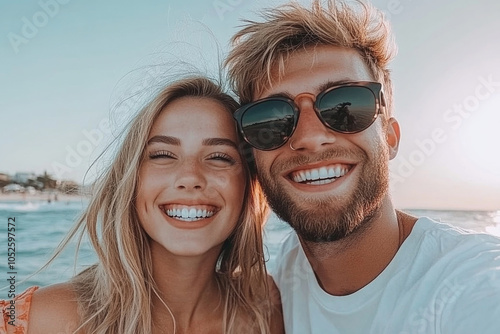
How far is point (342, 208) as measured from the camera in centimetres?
275

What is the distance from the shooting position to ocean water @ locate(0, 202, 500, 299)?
9.43 m

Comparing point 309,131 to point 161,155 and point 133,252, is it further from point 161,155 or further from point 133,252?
point 133,252

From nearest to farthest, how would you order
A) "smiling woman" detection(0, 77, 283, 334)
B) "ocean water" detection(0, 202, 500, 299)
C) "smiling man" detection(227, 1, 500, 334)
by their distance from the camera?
"smiling man" detection(227, 1, 500, 334) → "smiling woman" detection(0, 77, 283, 334) → "ocean water" detection(0, 202, 500, 299)

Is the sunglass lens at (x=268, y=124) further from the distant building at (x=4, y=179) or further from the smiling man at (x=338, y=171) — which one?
the distant building at (x=4, y=179)

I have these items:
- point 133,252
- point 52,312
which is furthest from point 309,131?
point 52,312

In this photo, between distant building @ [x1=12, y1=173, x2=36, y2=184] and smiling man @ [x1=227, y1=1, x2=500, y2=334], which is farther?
distant building @ [x1=12, y1=173, x2=36, y2=184]

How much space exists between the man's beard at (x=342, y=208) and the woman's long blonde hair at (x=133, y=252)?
570 millimetres

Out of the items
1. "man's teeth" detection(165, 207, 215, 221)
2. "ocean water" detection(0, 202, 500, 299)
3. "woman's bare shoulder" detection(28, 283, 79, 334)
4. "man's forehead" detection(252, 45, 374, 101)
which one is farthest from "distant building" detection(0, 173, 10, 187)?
"man's forehead" detection(252, 45, 374, 101)

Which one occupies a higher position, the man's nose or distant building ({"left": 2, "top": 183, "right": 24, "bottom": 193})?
the man's nose

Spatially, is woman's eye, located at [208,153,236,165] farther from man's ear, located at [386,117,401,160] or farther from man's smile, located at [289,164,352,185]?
man's ear, located at [386,117,401,160]

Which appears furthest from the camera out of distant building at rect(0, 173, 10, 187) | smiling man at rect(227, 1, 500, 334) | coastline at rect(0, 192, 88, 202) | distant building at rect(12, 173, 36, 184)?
distant building at rect(12, 173, 36, 184)

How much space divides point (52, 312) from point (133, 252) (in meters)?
0.57

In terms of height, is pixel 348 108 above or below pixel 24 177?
above

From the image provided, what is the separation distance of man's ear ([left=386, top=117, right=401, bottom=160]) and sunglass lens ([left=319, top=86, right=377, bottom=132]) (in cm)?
37
